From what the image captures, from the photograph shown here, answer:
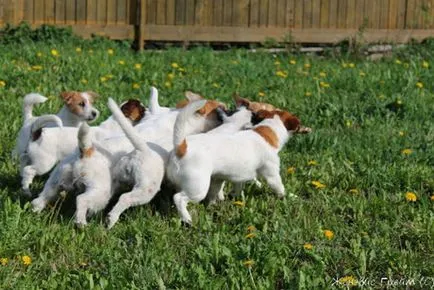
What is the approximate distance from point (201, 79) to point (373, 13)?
18.1 feet

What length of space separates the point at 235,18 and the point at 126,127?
889 cm

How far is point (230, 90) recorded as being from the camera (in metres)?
10.1

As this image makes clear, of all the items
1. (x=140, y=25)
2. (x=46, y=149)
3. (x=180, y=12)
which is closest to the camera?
(x=46, y=149)

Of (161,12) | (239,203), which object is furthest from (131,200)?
(161,12)

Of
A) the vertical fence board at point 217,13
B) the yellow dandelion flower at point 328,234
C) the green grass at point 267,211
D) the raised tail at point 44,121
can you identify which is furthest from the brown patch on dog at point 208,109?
the vertical fence board at point 217,13

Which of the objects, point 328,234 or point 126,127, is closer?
point 328,234

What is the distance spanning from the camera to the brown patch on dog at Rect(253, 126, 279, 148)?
6.45 meters

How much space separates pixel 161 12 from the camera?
13828mm

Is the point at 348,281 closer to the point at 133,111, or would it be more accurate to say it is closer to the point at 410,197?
the point at 410,197

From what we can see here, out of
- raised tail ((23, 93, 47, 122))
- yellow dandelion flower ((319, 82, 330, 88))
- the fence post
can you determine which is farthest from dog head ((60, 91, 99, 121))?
the fence post

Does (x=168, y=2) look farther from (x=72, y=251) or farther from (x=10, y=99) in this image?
(x=72, y=251)

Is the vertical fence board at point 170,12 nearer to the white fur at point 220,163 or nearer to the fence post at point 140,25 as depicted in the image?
the fence post at point 140,25

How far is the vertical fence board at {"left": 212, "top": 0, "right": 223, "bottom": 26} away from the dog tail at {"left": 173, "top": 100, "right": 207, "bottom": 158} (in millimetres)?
8623

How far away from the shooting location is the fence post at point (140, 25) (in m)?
13.4
